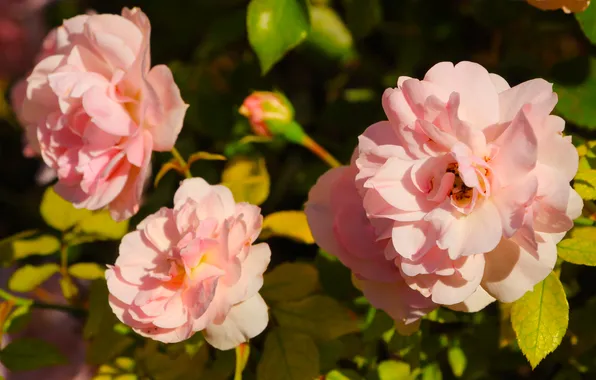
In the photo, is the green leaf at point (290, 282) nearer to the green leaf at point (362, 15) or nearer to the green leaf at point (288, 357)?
the green leaf at point (288, 357)

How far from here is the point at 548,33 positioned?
806 millimetres

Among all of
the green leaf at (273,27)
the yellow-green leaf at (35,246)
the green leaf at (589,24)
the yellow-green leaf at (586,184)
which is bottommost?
the yellow-green leaf at (35,246)

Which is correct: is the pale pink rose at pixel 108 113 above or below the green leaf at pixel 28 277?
above

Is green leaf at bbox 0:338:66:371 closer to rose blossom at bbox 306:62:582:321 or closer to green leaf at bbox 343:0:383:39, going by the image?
rose blossom at bbox 306:62:582:321

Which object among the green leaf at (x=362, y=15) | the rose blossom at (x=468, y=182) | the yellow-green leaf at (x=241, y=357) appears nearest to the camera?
the rose blossom at (x=468, y=182)

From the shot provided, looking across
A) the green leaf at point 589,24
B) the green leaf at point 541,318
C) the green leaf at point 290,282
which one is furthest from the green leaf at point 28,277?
the green leaf at point 589,24

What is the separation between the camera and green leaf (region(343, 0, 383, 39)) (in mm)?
741

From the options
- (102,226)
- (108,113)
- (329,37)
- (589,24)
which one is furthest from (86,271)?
(589,24)

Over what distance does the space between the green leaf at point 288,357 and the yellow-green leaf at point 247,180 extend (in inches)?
5.0

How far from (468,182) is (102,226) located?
413mm

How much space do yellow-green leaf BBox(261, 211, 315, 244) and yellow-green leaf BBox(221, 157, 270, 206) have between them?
0.08 feet

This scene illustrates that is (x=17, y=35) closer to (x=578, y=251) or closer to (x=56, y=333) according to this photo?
(x=56, y=333)

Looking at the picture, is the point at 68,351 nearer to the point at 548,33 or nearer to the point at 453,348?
the point at 453,348

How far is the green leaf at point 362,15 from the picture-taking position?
741 millimetres
